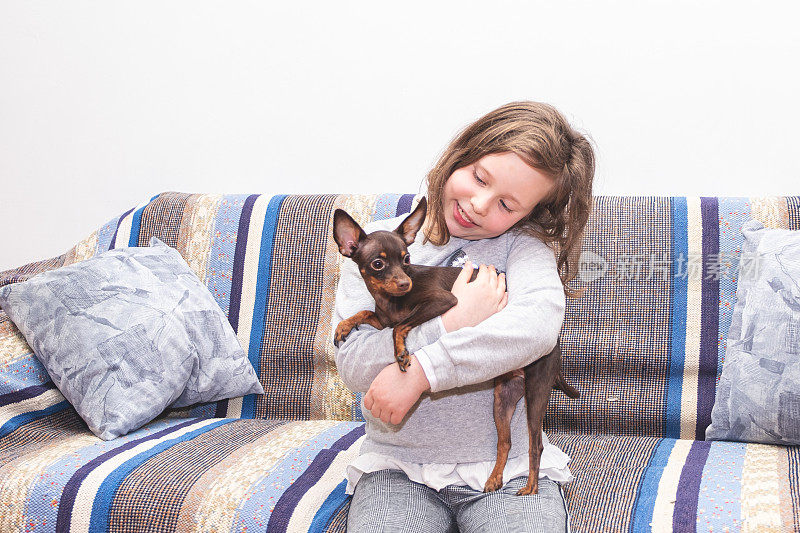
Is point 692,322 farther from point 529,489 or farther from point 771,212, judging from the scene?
point 529,489

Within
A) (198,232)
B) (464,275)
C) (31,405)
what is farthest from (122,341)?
(464,275)

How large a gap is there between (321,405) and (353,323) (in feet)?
2.59

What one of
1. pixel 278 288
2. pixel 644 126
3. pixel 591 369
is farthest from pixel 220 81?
pixel 591 369

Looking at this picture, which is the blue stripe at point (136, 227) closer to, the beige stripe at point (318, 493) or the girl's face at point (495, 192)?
the beige stripe at point (318, 493)

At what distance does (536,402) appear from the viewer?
1365 millimetres

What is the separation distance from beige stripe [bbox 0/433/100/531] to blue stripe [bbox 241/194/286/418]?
0.49 metres

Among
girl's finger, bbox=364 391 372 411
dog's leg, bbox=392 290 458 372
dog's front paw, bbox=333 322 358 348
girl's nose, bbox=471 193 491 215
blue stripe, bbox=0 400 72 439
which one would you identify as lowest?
blue stripe, bbox=0 400 72 439

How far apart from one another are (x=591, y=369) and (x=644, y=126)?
80cm

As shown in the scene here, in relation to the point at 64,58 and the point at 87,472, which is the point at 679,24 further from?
the point at 64,58

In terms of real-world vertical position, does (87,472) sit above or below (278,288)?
below

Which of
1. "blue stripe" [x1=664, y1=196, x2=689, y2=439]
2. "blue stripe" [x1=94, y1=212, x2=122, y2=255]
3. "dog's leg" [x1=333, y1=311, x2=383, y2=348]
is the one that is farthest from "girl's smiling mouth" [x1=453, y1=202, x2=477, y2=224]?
"blue stripe" [x1=94, y1=212, x2=122, y2=255]

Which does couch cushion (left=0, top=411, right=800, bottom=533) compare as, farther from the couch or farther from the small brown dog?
the small brown dog

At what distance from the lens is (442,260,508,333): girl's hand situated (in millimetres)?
1300

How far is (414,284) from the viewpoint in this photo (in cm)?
136
